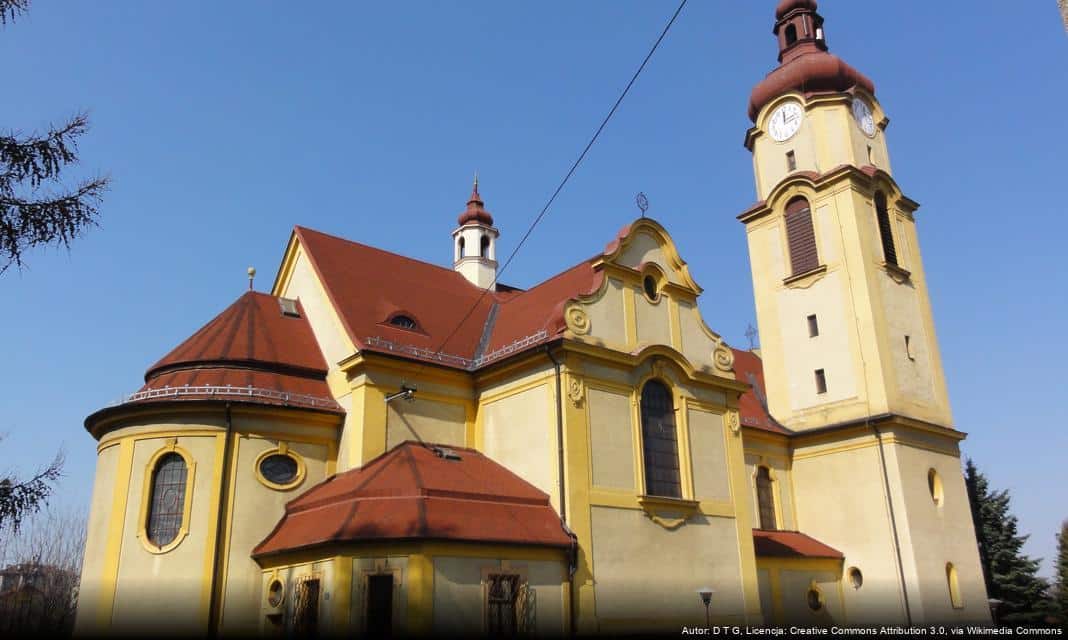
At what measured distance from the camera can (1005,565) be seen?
35469 millimetres

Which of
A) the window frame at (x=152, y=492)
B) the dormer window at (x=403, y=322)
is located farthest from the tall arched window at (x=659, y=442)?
the window frame at (x=152, y=492)

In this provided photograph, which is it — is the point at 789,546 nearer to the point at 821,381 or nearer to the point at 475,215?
the point at 821,381

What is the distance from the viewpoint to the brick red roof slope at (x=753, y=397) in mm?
30891

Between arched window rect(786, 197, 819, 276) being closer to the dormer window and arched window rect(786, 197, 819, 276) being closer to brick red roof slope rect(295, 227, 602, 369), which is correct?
brick red roof slope rect(295, 227, 602, 369)

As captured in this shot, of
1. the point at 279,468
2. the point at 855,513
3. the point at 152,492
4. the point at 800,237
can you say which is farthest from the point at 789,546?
the point at 152,492

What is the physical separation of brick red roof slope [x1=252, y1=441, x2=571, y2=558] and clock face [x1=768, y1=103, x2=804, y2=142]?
20537 mm

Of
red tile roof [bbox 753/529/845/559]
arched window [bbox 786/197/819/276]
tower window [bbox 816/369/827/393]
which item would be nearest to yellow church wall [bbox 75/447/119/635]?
red tile roof [bbox 753/529/845/559]

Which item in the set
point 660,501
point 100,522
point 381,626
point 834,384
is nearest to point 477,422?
point 660,501

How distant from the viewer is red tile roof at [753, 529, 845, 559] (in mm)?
27297

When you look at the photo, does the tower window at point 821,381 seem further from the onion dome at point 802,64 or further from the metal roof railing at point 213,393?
the metal roof railing at point 213,393

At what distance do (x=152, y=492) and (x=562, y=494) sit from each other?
994 centimetres

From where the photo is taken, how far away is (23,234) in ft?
Result: 34.8

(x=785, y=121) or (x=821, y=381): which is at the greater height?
(x=785, y=121)

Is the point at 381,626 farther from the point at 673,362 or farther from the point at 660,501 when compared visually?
the point at 673,362
